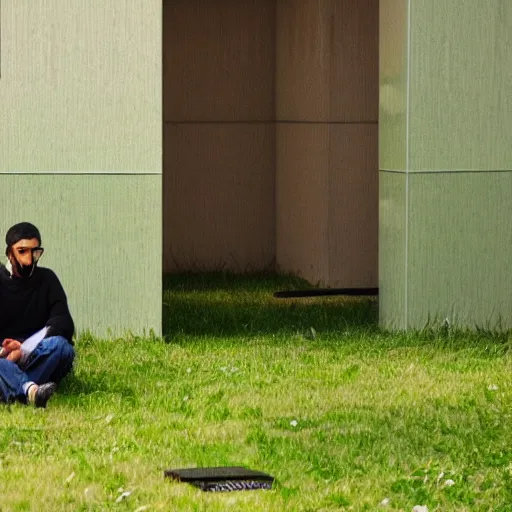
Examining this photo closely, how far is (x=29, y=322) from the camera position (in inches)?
387

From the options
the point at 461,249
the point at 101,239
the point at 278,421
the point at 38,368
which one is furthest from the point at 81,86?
the point at 278,421

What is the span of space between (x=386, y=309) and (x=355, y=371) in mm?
2032

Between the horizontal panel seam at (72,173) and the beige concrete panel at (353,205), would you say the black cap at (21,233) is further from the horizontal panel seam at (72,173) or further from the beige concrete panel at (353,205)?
the beige concrete panel at (353,205)

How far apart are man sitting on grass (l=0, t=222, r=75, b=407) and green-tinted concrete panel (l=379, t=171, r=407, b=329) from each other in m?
3.49

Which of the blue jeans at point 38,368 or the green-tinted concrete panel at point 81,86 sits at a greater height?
the green-tinted concrete panel at point 81,86

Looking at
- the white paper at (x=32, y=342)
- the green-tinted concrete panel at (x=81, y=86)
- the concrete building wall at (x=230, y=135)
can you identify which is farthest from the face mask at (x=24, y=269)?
the concrete building wall at (x=230, y=135)

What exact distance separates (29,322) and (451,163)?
415 centimetres

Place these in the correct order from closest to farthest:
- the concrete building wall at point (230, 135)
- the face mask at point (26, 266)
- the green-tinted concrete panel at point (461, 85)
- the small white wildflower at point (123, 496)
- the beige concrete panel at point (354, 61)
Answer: the small white wildflower at point (123, 496) → the face mask at point (26, 266) → the green-tinted concrete panel at point (461, 85) → the beige concrete panel at point (354, 61) → the concrete building wall at point (230, 135)

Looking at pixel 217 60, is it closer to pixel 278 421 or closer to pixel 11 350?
pixel 11 350

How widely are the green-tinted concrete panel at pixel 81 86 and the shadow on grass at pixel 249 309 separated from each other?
5.37 feet

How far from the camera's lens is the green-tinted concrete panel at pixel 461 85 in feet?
40.4

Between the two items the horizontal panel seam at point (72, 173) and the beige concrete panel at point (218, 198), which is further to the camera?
the beige concrete panel at point (218, 198)

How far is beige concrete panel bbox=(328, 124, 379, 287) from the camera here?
52.4 ft

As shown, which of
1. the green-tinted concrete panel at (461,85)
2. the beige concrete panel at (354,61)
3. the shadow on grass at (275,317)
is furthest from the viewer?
the beige concrete panel at (354,61)
